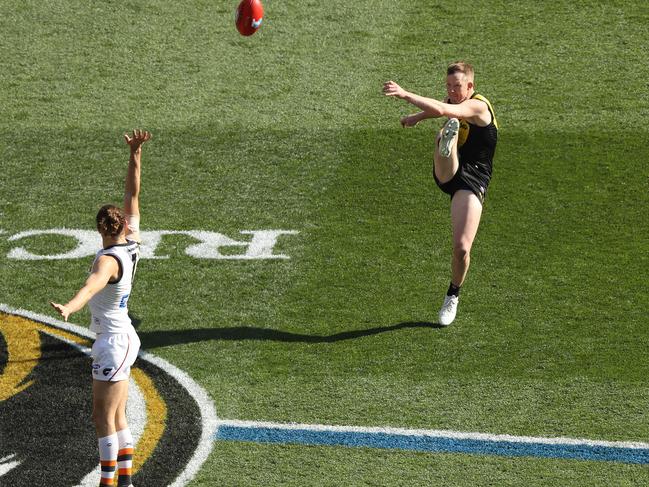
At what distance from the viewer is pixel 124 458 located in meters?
8.00

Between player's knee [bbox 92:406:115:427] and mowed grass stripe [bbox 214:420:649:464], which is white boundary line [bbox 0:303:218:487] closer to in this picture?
mowed grass stripe [bbox 214:420:649:464]

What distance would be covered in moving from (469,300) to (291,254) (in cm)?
194

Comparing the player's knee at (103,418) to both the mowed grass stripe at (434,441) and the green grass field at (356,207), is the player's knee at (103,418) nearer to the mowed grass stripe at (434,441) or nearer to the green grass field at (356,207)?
the green grass field at (356,207)

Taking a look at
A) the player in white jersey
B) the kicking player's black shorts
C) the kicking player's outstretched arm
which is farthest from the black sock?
the player in white jersey

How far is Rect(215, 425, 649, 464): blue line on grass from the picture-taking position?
849cm

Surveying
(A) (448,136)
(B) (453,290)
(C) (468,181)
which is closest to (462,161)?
(C) (468,181)

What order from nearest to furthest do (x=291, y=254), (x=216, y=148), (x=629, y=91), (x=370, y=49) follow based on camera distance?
(x=291, y=254)
(x=216, y=148)
(x=629, y=91)
(x=370, y=49)

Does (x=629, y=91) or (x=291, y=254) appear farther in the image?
(x=629, y=91)

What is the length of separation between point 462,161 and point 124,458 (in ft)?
14.1

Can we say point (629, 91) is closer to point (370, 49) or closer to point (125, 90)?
point (370, 49)

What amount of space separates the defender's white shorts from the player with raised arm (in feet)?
11.8

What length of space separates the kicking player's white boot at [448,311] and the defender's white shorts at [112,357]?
3571 mm

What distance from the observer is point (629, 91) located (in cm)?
1570

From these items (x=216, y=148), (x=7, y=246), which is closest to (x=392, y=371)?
(x=7, y=246)
